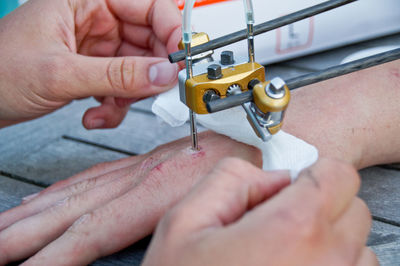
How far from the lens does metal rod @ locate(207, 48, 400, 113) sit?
68 centimetres

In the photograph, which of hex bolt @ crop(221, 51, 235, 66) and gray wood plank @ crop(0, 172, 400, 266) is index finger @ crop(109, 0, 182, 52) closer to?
hex bolt @ crop(221, 51, 235, 66)

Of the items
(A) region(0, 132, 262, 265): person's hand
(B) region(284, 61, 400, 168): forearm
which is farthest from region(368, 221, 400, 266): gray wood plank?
(A) region(0, 132, 262, 265): person's hand

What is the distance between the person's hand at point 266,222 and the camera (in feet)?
1.53

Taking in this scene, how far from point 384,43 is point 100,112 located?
114cm

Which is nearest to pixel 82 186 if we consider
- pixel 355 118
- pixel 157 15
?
pixel 157 15

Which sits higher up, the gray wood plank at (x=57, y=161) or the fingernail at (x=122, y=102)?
the fingernail at (x=122, y=102)

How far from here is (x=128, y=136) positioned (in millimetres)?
1342

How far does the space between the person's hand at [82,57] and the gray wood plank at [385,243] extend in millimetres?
582

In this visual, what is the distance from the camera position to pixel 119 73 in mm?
1059

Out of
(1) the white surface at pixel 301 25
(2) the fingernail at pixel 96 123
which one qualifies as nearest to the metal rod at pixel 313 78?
(2) the fingernail at pixel 96 123

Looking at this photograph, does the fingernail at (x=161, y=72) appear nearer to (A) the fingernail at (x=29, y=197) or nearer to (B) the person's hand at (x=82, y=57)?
(B) the person's hand at (x=82, y=57)

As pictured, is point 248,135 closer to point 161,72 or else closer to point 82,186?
point 161,72

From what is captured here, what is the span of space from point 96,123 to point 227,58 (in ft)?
2.08

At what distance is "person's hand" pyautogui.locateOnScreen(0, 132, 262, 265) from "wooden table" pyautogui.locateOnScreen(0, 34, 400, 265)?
52 mm
